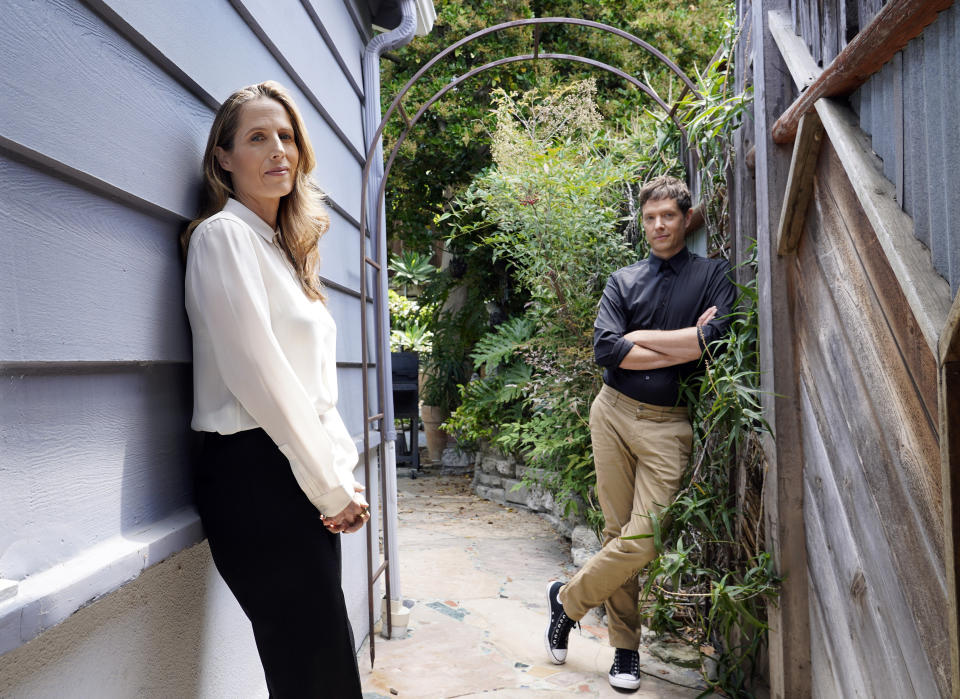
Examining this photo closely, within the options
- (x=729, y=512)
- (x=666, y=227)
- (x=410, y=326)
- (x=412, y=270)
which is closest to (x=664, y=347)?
(x=666, y=227)

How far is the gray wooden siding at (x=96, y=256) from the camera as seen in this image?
3.21ft

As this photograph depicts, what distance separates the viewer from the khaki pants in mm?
2812

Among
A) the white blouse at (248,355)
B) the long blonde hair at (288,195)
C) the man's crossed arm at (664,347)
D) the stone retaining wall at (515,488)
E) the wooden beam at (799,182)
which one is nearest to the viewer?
the white blouse at (248,355)

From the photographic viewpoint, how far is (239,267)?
144 centimetres

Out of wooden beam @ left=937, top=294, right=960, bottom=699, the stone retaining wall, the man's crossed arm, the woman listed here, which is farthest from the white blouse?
the stone retaining wall

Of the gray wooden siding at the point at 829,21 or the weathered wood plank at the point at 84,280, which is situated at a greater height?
the gray wooden siding at the point at 829,21

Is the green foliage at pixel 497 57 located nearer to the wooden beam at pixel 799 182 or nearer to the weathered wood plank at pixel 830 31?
the wooden beam at pixel 799 182

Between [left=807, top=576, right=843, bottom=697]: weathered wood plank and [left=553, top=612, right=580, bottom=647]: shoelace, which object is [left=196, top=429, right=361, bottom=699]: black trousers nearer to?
[left=807, top=576, right=843, bottom=697]: weathered wood plank

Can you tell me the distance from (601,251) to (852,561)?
279 centimetres

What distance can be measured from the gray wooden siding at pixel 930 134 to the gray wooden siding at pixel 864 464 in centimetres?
17

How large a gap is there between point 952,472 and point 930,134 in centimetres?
55

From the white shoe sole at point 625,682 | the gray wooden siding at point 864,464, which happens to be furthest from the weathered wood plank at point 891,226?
the white shoe sole at point 625,682

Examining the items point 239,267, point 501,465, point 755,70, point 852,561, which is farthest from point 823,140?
point 501,465

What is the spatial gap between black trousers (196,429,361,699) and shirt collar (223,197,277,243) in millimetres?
461
